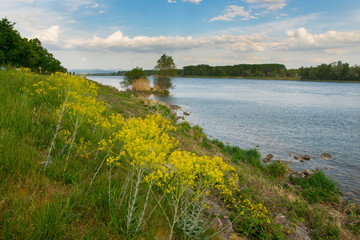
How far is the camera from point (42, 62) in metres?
40.1

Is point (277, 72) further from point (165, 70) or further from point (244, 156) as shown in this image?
point (244, 156)

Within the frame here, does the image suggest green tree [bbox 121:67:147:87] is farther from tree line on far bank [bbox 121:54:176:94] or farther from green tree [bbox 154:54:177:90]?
green tree [bbox 154:54:177:90]

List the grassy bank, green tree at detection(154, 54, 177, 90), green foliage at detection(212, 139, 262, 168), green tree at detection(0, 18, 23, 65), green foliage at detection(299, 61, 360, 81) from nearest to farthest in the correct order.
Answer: the grassy bank → green foliage at detection(212, 139, 262, 168) → green tree at detection(0, 18, 23, 65) → green tree at detection(154, 54, 177, 90) → green foliage at detection(299, 61, 360, 81)

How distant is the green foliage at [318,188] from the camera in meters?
7.63

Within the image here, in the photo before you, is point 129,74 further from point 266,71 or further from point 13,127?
point 266,71

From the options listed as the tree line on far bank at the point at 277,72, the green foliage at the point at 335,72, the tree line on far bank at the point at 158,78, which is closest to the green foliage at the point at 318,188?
the tree line on far bank at the point at 158,78

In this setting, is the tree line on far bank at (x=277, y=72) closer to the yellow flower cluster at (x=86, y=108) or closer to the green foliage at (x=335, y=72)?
the green foliage at (x=335, y=72)

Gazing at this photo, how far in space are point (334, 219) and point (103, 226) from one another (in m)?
6.40

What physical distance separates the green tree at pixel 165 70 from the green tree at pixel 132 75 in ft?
20.9

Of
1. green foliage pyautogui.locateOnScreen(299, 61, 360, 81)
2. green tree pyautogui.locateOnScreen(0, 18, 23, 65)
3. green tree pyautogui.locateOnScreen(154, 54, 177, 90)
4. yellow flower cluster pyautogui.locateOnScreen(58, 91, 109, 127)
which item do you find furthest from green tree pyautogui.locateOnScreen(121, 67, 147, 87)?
green foliage pyautogui.locateOnScreen(299, 61, 360, 81)

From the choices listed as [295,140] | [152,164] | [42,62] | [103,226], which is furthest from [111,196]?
[42,62]

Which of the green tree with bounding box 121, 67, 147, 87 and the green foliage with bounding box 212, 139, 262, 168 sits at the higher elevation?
the green tree with bounding box 121, 67, 147, 87

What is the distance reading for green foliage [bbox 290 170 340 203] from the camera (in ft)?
25.0

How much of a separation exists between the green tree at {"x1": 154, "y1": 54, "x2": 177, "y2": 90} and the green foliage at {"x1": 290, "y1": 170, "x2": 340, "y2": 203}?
1880 inches
